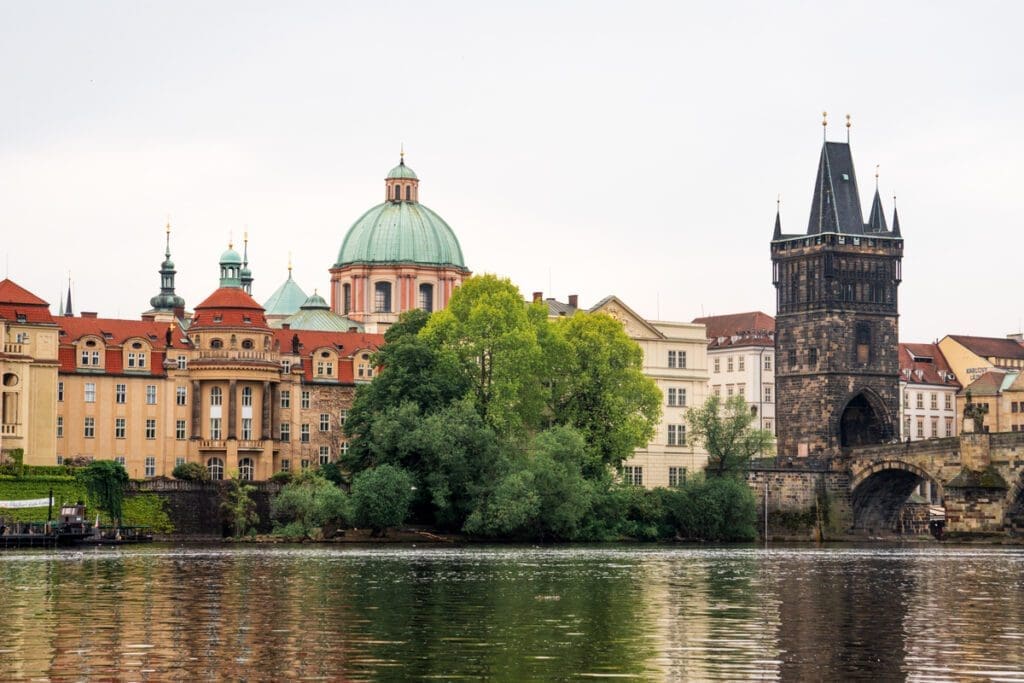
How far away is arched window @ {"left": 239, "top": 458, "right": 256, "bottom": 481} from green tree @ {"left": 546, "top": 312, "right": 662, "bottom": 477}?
21299mm

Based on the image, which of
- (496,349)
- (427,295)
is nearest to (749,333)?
(427,295)

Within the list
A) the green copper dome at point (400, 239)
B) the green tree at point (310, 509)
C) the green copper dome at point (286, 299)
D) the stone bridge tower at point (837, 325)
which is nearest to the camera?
the green tree at point (310, 509)

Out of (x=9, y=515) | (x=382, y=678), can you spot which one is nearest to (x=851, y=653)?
(x=382, y=678)

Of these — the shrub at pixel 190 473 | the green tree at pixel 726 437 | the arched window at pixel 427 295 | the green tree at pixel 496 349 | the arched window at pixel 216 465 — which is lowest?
the shrub at pixel 190 473

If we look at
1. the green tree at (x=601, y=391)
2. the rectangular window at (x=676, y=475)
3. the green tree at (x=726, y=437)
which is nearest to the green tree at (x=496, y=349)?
the green tree at (x=601, y=391)

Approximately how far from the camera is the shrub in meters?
125

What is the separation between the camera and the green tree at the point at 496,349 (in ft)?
396

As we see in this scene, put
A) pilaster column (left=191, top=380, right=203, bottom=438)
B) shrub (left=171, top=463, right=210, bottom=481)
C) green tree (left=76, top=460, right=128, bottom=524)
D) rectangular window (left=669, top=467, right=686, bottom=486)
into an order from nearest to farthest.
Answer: green tree (left=76, top=460, right=128, bottom=524) → shrub (left=171, top=463, right=210, bottom=481) → pilaster column (left=191, top=380, right=203, bottom=438) → rectangular window (left=669, top=467, right=686, bottom=486)

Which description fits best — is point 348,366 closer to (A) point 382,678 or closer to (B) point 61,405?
(B) point 61,405

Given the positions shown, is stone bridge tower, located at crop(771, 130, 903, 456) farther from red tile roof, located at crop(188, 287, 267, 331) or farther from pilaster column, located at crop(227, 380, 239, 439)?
pilaster column, located at crop(227, 380, 239, 439)

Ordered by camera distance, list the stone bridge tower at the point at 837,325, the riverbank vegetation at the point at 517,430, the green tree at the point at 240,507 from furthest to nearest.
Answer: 1. the stone bridge tower at the point at 837,325
2. the green tree at the point at 240,507
3. the riverbank vegetation at the point at 517,430

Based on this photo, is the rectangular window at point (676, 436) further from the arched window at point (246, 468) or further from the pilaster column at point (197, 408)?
the pilaster column at point (197, 408)

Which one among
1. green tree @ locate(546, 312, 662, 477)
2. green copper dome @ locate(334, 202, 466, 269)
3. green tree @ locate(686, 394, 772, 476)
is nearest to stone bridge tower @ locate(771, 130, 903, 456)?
green tree @ locate(686, 394, 772, 476)

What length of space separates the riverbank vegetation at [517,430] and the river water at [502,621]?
104 feet
